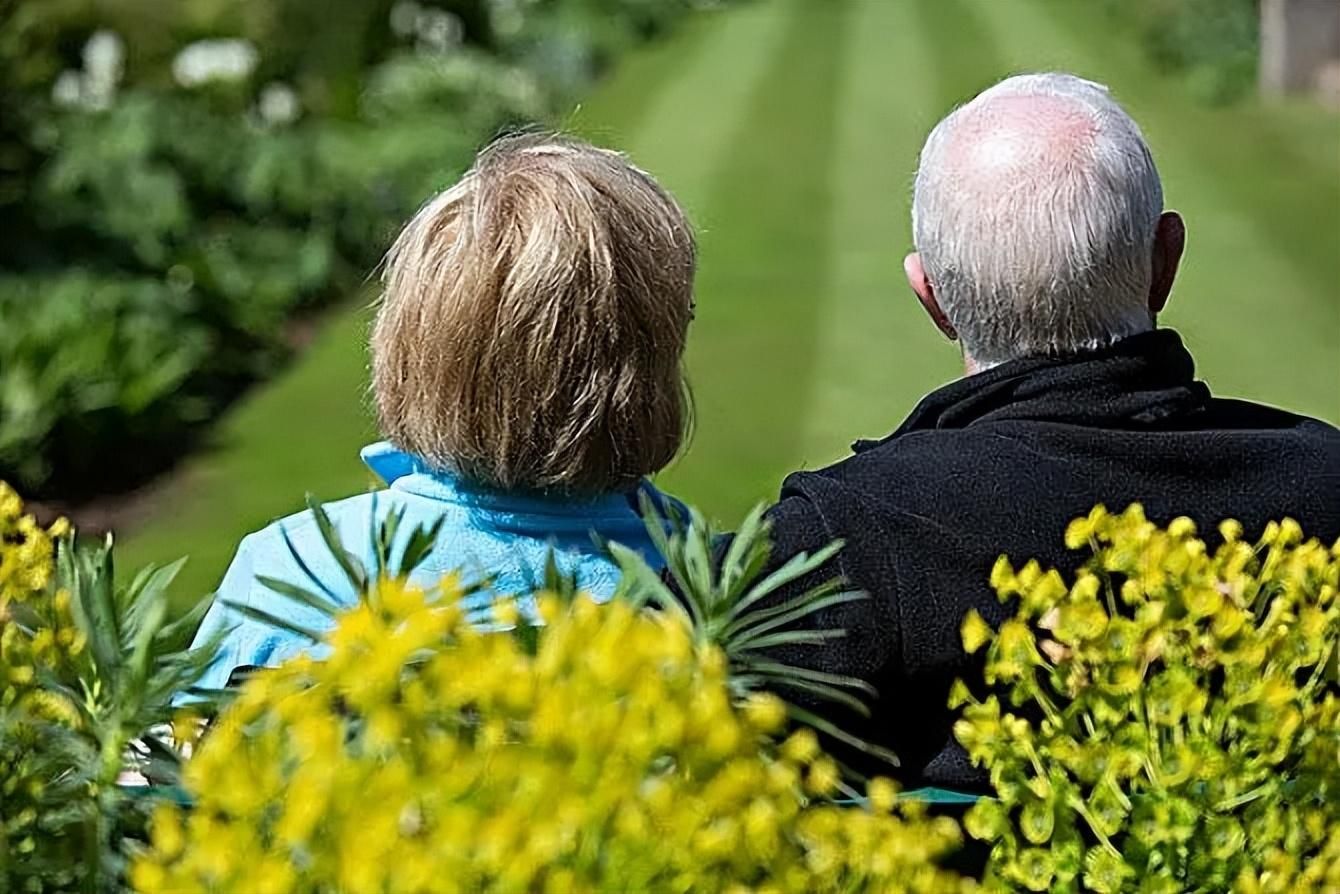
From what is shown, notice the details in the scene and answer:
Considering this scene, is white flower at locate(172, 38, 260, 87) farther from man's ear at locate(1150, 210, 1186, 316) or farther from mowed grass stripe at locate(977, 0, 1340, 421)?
man's ear at locate(1150, 210, 1186, 316)

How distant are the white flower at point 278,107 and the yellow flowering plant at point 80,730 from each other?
12242mm

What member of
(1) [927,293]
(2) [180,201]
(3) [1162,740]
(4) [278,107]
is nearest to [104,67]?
(4) [278,107]

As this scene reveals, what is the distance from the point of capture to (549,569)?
188 cm

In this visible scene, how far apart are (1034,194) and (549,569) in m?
0.97

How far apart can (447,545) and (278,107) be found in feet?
38.1

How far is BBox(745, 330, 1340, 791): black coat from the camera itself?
7.93 ft

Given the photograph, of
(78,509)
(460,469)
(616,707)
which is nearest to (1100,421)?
(460,469)

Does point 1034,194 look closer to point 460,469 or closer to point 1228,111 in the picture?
point 460,469

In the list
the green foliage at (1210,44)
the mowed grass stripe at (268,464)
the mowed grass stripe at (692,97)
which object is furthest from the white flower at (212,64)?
the green foliage at (1210,44)

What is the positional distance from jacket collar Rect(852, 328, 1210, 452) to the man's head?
0.04 m

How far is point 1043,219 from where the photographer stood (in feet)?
8.45

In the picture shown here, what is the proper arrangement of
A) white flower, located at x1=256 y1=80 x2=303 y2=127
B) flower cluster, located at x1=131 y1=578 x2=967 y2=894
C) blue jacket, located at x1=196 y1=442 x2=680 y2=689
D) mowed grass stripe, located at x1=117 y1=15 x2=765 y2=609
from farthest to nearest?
white flower, located at x1=256 y1=80 x2=303 y2=127 → mowed grass stripe, located at x1=117 y1=15 x2=765 y2=609 → blue jacket, located at x1=196 y1=442 x2=680 y2=689 → flower cluster, located at x1=131 y1=578 x2=967 y2=894

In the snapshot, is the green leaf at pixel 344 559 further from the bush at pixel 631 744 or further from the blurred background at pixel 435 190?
the blurred background at pixel 435 190

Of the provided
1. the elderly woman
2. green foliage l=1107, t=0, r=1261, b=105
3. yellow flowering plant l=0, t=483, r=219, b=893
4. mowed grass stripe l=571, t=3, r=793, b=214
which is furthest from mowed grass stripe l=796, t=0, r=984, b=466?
yellow flowering plant l=0, t=483, r=219, b=893
